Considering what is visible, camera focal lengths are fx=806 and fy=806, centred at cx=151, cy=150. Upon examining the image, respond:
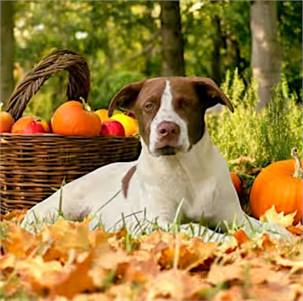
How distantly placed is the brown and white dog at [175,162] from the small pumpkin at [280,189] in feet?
1.55

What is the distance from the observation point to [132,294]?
1.93 meters

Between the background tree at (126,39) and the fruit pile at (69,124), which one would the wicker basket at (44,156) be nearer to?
the fruit pile at (69,124)

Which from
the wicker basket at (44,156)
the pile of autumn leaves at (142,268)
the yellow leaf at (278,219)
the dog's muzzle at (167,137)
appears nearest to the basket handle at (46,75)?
the wicker basket at (44,156)

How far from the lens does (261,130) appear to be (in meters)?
4.99

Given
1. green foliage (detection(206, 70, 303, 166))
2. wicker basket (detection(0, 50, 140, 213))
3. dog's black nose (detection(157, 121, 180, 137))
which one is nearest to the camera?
dog's black nose (detection(157, 121, 180, 137))

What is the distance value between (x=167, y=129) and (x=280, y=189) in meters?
1.02

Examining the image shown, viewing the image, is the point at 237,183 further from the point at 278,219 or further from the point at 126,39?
the point at 126,39

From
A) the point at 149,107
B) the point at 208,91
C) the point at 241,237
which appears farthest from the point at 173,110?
the point at 241,237

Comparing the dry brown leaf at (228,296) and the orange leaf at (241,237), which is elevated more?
the dry brown leaf at (228,296)

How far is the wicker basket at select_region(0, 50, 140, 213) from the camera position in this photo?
412cm

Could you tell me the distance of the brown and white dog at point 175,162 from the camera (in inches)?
127

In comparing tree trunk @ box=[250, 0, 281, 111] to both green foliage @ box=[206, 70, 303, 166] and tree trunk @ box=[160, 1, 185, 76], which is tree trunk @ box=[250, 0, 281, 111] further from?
tree trunk @ box=[160, 1, 185, 76]

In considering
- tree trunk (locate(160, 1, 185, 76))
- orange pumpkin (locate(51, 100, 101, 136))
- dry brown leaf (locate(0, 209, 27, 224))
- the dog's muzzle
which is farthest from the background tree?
the dog's muzzle

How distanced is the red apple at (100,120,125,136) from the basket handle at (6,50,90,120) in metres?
0.38
